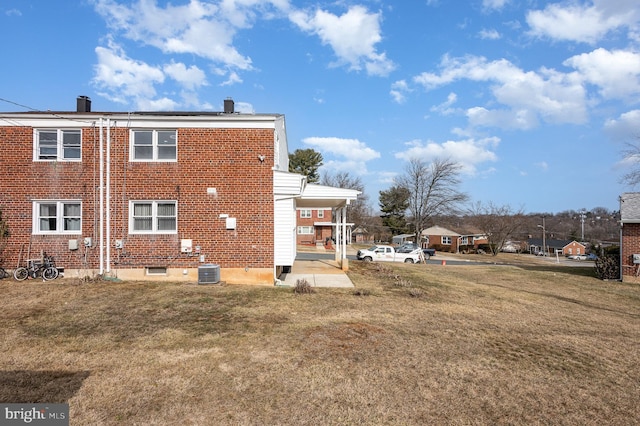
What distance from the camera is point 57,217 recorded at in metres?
12.5

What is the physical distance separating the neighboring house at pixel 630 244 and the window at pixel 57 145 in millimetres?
25137

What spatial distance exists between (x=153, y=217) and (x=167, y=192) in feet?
3.22

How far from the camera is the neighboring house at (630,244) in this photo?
19.2m

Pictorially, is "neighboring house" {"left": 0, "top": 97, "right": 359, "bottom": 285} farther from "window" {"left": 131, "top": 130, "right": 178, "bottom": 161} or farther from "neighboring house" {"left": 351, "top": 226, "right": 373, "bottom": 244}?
"neighboring house" {"left": 351, "top": 226, "right": 373, "bottom": 244}

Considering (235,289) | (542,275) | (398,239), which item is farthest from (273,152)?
(398,239)

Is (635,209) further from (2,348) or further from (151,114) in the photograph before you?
(2,348)

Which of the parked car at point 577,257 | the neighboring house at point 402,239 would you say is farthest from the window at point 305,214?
the parked car at point 577,257

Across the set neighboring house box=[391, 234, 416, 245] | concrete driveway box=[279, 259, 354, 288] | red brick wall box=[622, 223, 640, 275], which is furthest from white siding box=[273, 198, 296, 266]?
neighboring house box=[391, 234, 416, 245]

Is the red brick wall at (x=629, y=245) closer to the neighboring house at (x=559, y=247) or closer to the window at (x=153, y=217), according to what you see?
the window at (x=153, y=217)

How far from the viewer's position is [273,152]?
511 inches

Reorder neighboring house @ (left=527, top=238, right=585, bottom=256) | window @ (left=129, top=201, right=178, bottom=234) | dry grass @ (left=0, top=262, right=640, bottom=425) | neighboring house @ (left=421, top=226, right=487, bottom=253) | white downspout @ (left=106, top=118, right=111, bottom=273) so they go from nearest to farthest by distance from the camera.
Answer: dry grass @ (left=0, top=262, right=640, bottom=425) → white downspout @ (left=106, top=118, right=111, bottom=273) → window @ (left=129, top=201, right=178, bottom=234) → neighboring house @ (left=421, top=226, right=487, bottom=253) → neighboring house @ (left=527, top=238, right=585, bottom=256)

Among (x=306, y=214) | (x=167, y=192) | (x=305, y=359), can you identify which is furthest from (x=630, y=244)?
(x=306, y=214)

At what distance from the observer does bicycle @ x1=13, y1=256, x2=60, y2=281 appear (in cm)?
1195

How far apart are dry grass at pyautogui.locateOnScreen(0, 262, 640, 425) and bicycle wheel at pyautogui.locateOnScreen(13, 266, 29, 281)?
2.87 ft
